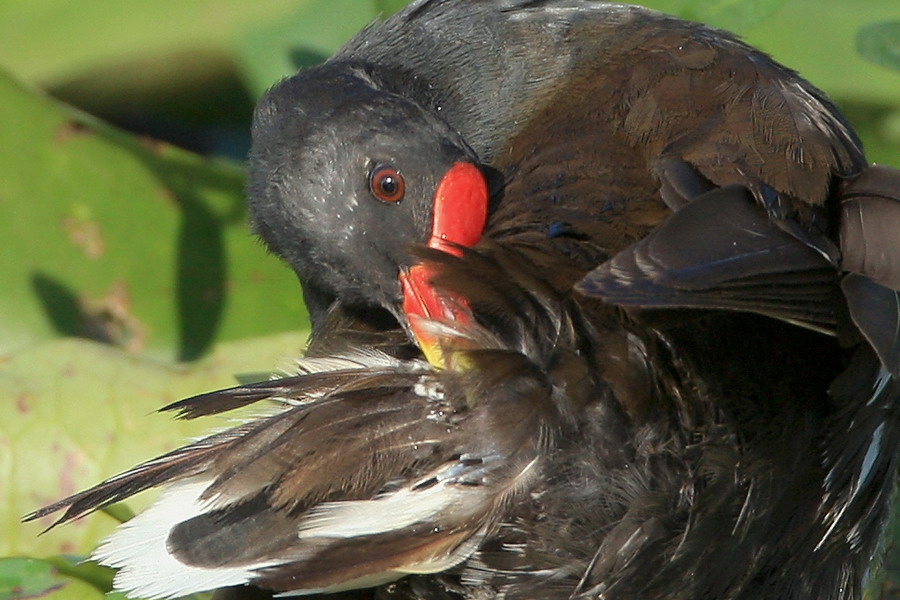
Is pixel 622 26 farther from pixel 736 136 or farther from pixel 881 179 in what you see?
pixel 881 179

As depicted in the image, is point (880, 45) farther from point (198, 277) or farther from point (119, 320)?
point (119, 320)

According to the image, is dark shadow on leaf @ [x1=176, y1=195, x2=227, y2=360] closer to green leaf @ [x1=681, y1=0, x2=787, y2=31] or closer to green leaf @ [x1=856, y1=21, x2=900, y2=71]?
green leaf @ [x1=681, y1=0, x2=787, y2=31]

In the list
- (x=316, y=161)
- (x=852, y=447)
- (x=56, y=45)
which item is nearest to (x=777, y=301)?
(x=852, y=447)

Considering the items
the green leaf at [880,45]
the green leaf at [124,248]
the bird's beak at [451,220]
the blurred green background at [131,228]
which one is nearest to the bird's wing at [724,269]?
the bird's beak at [451,220]

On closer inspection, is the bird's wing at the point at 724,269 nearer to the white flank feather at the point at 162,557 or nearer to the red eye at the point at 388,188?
the white flank feather at the point at 162,557

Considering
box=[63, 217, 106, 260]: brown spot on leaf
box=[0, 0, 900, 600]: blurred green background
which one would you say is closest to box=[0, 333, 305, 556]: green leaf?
box=[0, 0, 900, 600]: blurred green background
